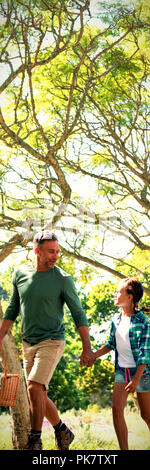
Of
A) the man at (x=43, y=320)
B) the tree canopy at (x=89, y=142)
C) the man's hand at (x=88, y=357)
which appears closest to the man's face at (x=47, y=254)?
the man at (x=43, y=320)

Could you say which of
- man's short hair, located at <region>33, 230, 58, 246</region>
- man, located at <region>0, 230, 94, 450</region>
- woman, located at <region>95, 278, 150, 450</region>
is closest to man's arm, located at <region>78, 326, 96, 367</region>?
man, located at <region>0, 230, 94, 450</region>

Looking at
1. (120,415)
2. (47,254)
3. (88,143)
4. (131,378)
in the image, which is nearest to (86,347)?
(131,378)

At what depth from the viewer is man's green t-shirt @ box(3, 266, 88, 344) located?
318cm

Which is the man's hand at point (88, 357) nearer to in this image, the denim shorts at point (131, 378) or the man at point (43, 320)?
the man at point (43, 320)

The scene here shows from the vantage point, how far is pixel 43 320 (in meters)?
3.19

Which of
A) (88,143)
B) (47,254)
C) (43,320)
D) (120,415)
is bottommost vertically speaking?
(120,415)

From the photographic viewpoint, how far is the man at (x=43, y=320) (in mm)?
3146

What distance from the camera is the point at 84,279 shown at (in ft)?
31.2

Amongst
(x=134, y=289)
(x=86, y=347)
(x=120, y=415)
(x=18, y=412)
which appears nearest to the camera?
(x=86, y=347)

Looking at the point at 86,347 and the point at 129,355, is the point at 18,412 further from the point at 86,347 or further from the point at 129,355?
the point at 86,347

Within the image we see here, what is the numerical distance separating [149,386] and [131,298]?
52 cm

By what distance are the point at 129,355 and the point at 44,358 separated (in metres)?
0.51

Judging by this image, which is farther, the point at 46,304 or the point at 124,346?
the point at 124,346
